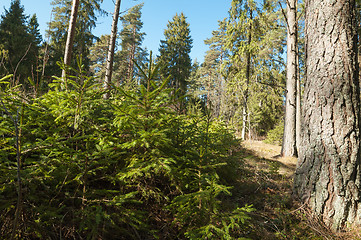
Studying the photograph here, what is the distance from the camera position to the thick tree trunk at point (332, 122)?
2.49 meters

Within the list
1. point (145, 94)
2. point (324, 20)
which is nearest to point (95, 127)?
point (145, 94)

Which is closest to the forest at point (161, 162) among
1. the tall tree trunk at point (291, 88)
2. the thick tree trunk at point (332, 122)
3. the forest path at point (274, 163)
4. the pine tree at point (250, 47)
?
the thick tree trunk at point (332, 122)

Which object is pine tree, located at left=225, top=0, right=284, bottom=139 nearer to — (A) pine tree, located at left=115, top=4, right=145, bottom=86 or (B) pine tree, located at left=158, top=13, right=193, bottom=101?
(B) pine tree, located at left=158, top=13, right=193, bottom=101

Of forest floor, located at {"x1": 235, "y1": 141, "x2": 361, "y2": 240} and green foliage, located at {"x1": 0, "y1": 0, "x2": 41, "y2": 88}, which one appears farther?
green foliage, located at {"x1": 0, "y1": 0, "x2": 41, "y2": 88}

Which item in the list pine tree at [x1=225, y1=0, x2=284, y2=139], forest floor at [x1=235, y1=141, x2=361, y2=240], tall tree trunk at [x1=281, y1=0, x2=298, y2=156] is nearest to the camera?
forest floor at [x1=235, y1=141, x2=361, y2=240]

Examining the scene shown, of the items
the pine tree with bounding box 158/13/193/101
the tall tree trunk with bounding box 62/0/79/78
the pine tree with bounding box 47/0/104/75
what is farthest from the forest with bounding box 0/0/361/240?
the pine tree with bounding box 158/13/193/101

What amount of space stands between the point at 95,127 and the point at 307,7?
3.63m

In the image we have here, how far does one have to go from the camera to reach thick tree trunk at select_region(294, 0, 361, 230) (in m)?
2.49

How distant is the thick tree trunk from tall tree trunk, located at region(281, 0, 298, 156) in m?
4.72

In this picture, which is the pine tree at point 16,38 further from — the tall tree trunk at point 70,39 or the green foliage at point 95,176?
the green foliage at point 95,176

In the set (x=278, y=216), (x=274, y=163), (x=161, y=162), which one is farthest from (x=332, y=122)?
(x=274, y=163)

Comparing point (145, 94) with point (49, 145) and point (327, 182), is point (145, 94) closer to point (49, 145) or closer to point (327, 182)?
point (49, 145)

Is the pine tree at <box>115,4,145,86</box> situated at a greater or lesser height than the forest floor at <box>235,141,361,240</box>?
greater

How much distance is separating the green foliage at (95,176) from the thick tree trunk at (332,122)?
1.32m
